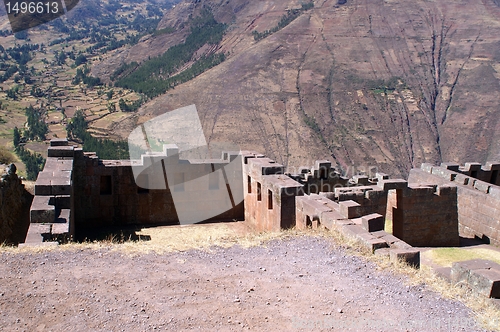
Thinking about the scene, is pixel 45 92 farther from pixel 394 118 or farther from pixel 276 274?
pixel 276 274

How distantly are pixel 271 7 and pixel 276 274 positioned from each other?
328ft

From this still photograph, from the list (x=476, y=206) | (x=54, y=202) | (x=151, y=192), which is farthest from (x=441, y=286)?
(x=151, y=192)

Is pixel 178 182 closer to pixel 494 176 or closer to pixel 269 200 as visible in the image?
pixel 269 200

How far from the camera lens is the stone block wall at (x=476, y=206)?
737 inches

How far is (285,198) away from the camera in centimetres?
1525

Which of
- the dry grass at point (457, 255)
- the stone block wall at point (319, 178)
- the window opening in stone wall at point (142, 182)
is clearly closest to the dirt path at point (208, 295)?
the dry grass at point (457, 255)

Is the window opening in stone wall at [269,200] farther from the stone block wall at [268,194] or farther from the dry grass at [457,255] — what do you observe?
the dry grass at [457,255]

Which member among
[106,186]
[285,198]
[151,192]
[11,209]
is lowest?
[11,209]

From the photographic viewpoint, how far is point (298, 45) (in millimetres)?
82625

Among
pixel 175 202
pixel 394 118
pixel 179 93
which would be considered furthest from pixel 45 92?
pixel 175 202

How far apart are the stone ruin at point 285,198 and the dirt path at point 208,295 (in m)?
3.37

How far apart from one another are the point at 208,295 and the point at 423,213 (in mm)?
11249

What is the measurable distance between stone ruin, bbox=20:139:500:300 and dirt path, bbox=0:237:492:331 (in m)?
3.37

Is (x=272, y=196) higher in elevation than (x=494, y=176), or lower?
higher
